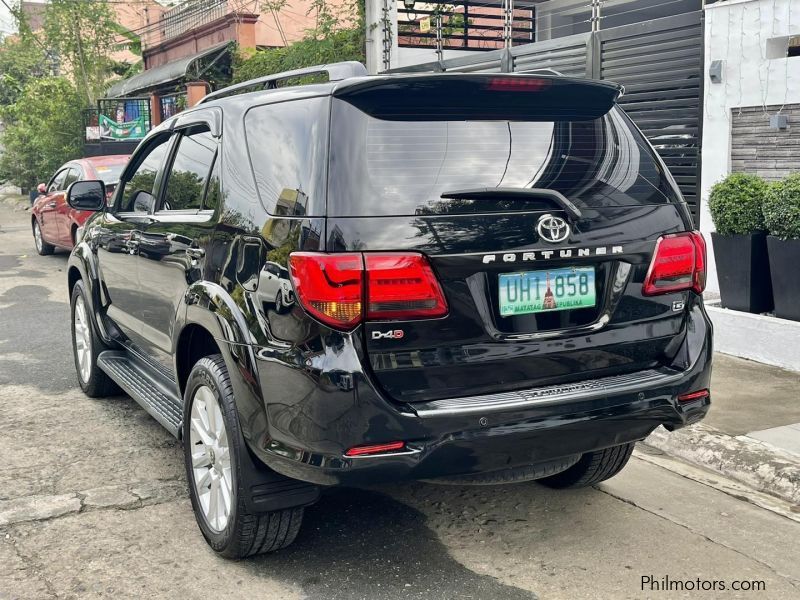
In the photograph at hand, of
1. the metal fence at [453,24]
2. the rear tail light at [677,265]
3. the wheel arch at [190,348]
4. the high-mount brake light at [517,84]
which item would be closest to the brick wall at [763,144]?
the rear tail light at [677,265]

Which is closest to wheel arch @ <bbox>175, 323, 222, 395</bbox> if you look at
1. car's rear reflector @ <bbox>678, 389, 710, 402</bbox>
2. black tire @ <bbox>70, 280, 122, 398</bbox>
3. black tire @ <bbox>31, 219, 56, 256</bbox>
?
black tire @ <bbox>70, 280, 122, 398</bbox>

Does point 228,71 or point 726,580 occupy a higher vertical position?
point 228,71

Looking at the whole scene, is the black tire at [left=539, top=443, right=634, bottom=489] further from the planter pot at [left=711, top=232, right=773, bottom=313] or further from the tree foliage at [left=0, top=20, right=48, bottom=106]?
the tree foliage at [left=0, top=20, right=48, bottom=106]

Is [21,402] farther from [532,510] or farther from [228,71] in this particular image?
[228,71]

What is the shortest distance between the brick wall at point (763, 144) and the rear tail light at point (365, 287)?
526 centimetres

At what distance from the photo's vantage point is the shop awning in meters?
25.6

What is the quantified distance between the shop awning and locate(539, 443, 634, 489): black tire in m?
22.8

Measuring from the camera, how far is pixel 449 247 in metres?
3.19

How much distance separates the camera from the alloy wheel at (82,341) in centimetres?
604

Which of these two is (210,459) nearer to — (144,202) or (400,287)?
(400,287)

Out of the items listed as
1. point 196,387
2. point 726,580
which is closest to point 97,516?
point 196,387

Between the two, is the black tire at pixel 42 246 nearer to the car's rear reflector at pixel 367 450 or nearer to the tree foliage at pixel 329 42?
the tree foliage at pixel 329 42

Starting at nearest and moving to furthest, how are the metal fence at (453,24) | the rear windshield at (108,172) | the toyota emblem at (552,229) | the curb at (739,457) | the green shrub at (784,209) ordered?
the toyota emblem at (552,229), the curb at (739,457), the green shrub at (784,209), the rear windshield at (108,172), the metal fence at (453,24)

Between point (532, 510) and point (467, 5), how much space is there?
11.3 metres
